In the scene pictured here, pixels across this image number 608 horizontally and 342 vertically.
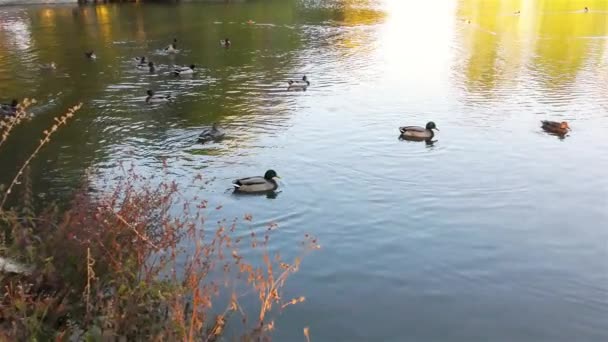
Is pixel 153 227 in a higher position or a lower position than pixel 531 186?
higher

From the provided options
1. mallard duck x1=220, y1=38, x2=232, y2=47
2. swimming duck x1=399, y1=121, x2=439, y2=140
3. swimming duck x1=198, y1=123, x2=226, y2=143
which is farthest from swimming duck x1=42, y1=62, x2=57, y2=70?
swimming duck x1=399, y1=121, x2=439, y2=140

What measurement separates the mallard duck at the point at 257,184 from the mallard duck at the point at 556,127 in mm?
8703

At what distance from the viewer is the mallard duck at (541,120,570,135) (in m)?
17.3

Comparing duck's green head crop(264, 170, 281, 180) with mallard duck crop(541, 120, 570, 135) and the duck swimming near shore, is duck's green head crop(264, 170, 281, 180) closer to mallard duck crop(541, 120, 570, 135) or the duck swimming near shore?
mallard duck crop(541, 120, 570, 135)

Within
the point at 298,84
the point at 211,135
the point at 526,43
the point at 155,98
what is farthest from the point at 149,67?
the point at 526,43

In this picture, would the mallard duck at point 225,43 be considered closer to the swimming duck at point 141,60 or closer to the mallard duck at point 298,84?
the swimming duck at point 141,60

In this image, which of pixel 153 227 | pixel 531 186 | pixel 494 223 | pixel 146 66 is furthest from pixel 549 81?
pixel 153 227

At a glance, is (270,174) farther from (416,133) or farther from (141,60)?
(141,60)

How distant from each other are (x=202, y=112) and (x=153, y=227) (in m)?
12.5

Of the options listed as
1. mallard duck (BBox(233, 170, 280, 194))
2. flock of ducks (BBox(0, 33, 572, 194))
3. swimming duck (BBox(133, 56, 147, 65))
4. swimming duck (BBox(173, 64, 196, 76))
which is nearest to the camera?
mallard duck (BBox(233, 170, 280, 194))

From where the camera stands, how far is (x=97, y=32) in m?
37.3

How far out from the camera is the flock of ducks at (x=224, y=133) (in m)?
12.7

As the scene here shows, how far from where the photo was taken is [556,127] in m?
17.4

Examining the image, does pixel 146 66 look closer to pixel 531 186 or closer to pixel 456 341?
pixel 531 186
